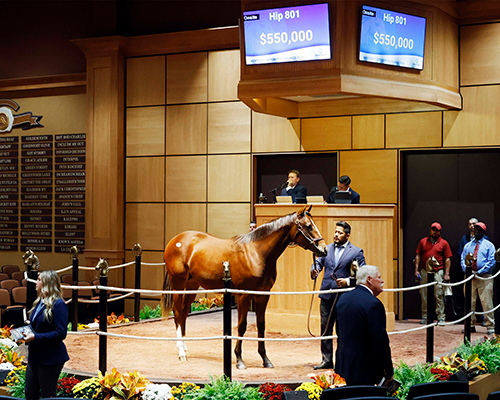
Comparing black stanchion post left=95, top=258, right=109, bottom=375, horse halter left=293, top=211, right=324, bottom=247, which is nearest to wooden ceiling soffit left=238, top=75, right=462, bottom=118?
horse halter left=293, top=211, right=324, bottom=247

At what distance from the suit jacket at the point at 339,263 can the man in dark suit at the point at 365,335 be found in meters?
2.37

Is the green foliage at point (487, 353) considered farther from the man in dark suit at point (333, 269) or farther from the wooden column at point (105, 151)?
the wooden column at point (105, 151)

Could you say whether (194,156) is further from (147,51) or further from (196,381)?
(196,381)

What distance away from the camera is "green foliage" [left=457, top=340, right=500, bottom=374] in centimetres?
A: 758

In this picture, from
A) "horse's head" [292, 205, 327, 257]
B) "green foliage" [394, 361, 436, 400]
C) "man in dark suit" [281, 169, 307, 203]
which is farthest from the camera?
"man in dark suit" [281, 169, 307, 203]

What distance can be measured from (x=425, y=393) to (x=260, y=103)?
7.07 m

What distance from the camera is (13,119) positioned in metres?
16.1

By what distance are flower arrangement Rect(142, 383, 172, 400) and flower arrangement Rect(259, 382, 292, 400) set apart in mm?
869

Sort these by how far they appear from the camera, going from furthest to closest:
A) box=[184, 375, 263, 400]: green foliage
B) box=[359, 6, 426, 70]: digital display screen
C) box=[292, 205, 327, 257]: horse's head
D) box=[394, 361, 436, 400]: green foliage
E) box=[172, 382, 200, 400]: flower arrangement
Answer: box=[359, 6, 426, 70]: digital display screen
box=[292, 205, 327, 257]: horse's head
box=[394, 361, 436, 400]: green foliage
box=[172, 382, 200, 400]: flower arrangement
box=[184, 375, 263, 400]: green foliage

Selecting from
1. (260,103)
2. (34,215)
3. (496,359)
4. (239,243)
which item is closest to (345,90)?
(260,103)

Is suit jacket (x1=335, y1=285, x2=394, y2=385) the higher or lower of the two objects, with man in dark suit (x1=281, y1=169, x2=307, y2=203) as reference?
lower

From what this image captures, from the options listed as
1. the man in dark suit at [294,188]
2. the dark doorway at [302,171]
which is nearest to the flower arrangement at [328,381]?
the man in dark suit at [294,188]

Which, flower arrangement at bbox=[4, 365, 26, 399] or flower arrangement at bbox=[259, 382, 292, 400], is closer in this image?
flower arrangement at bbox=[259, 382, 292, 400]

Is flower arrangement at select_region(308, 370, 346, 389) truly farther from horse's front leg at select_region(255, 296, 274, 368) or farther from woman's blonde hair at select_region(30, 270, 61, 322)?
woman's blonde hair at select_region(30, 270, 61, 322)
